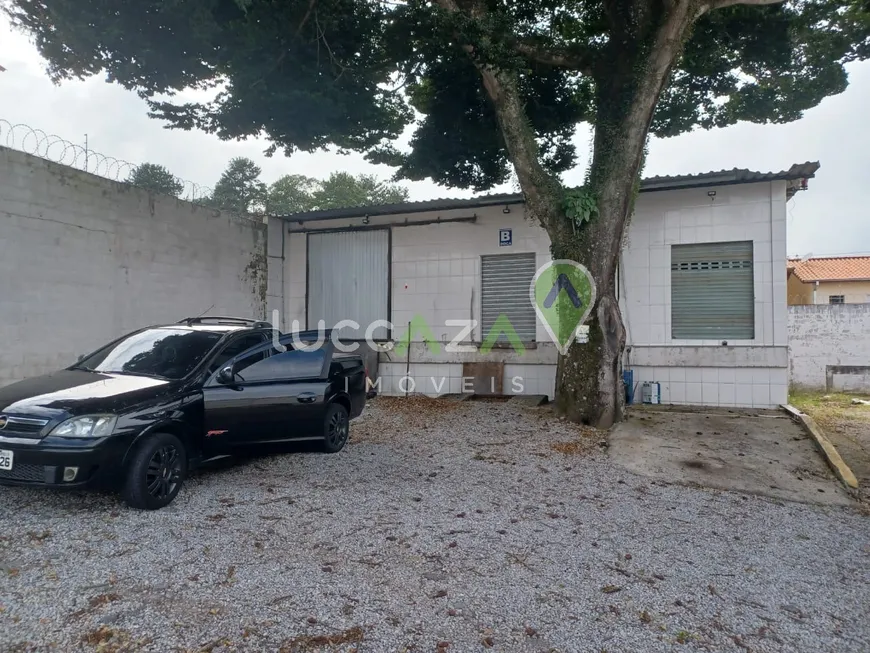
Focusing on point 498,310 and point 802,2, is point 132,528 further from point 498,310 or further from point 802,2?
point 802,2

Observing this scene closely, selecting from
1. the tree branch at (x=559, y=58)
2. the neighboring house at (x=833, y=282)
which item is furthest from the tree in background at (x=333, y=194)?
the tree branch at (x=559, y=58)

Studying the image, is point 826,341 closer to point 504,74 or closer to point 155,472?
point 504,74

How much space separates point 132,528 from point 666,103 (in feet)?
37.3

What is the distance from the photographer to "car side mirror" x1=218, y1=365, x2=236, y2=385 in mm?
5113

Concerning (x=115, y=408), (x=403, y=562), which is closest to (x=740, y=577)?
(x=403, y=562)

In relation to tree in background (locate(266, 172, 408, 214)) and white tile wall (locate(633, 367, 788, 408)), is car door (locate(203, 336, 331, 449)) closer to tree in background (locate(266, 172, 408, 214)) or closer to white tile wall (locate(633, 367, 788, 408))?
white tile wall (locate(633, 367, 788, 408))

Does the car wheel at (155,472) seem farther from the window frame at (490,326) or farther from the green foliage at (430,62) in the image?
the window frame at (490,326)

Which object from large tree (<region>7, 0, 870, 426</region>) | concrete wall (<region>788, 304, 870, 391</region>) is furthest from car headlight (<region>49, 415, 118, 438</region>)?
concrete wall (<region>788, 304, 870, 391</region>)

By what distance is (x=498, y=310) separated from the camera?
10953 millimetres

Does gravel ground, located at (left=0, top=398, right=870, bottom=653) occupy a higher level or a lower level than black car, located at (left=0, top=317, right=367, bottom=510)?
lower

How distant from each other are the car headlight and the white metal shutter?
773 centimetres

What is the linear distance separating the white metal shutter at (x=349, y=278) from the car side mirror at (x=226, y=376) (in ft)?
21.6

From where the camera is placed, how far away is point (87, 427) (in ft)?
13.3

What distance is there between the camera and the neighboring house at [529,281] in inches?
370
